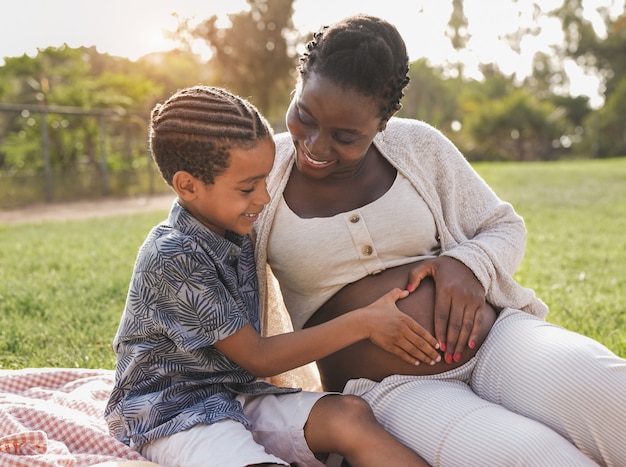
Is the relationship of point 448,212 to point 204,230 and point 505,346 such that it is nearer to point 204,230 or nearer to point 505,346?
point 505,346

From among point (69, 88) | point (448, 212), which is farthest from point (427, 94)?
point (448, 212)

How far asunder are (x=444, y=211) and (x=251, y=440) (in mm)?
1098

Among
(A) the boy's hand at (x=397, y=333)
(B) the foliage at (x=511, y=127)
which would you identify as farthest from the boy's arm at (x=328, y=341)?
(B) the foliage at (x=511, y=127)

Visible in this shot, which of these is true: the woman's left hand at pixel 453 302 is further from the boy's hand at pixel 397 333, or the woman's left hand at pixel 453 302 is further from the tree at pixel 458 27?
the tree at pixel 458 27

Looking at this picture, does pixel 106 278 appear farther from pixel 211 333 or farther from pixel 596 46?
pixel 596 46

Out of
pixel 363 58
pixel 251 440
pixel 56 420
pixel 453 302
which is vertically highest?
pixel 363 58

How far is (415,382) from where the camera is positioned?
2.10 m

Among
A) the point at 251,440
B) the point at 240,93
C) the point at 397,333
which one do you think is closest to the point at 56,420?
the point at 251,440

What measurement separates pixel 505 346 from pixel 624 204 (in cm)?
951

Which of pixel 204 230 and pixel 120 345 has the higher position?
pixel 204 230

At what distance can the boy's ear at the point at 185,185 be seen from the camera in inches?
82.7

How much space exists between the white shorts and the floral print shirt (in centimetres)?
4

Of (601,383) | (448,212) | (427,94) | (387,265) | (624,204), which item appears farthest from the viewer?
(427,94)

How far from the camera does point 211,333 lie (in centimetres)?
202
